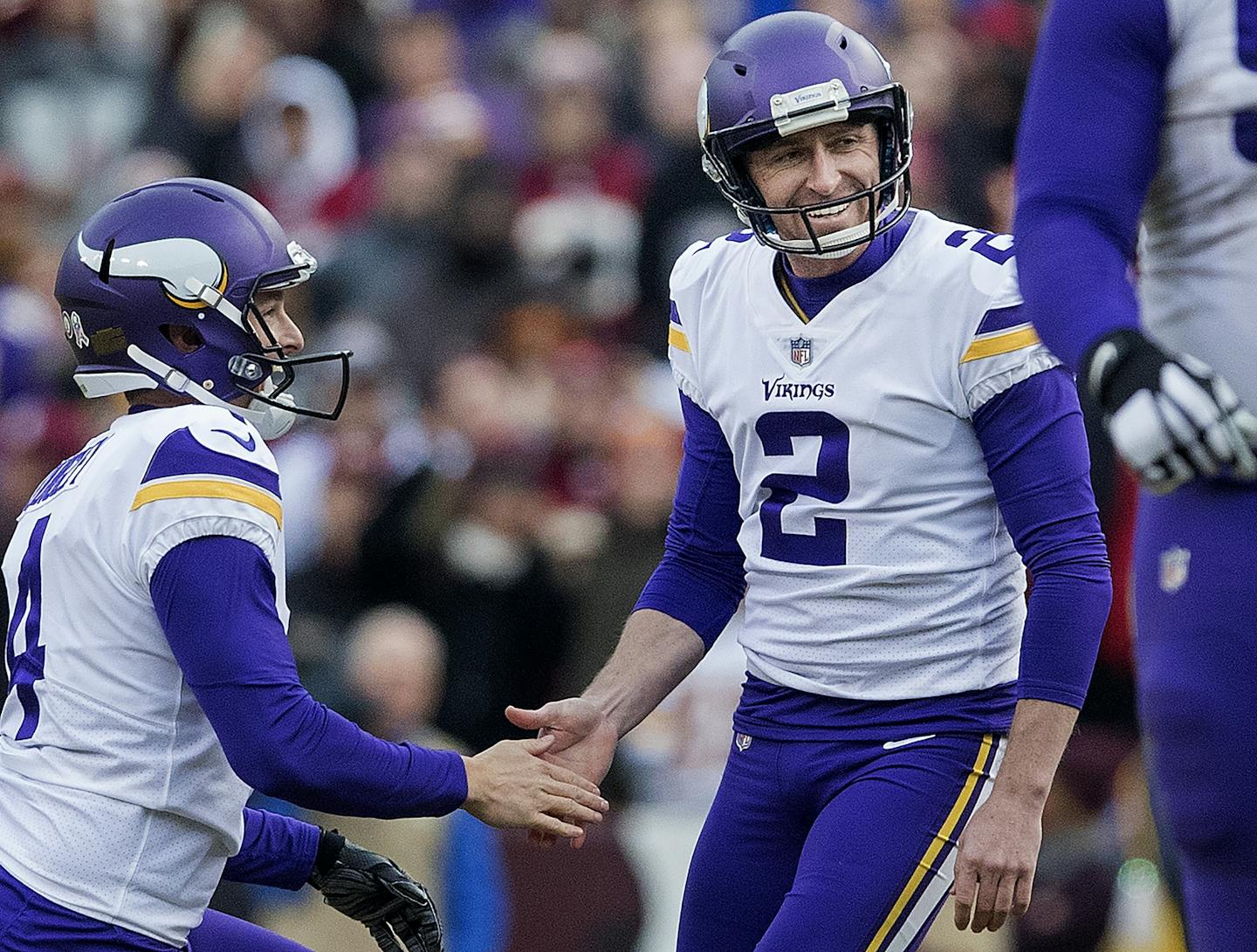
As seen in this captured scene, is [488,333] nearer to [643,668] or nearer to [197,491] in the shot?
[643,668]

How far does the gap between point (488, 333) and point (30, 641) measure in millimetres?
4990

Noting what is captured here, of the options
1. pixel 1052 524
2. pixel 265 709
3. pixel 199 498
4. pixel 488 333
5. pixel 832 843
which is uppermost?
pixel 199 498

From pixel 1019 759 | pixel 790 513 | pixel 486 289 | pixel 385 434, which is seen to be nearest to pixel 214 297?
pixel 790 513

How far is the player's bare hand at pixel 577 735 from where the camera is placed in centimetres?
375

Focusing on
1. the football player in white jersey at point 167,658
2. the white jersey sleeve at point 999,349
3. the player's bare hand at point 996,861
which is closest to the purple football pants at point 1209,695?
the player's bare hand at point 996,861

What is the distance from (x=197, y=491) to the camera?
3.14 metres

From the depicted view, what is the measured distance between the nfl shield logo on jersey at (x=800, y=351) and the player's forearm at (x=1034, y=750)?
72cm

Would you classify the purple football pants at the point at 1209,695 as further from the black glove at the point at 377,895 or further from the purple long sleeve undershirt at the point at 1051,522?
the black glove at the point at 377,895

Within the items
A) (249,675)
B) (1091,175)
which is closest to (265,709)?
(249,675)

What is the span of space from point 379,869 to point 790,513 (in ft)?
3.37

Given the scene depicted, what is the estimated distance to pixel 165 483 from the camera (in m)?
3.15

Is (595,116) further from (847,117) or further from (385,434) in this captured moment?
(847,117)

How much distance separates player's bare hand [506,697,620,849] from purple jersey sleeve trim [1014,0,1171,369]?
1534 millimetres

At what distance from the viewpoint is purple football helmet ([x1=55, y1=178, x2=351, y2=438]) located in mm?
3453
